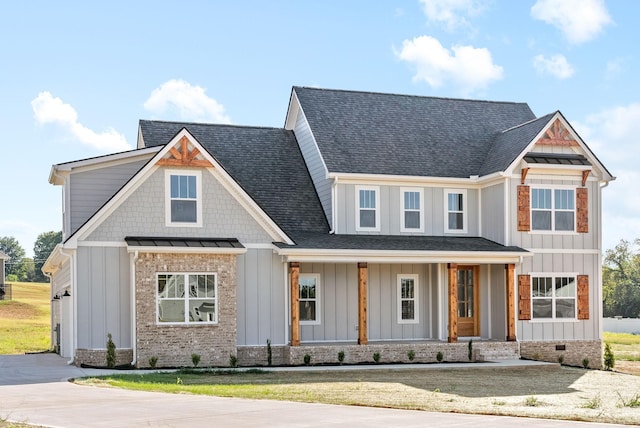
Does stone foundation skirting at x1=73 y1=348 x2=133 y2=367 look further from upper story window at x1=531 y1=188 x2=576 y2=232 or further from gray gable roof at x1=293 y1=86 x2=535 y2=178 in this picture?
upper story window at x1=531 y1=188 x2=576 y2=232

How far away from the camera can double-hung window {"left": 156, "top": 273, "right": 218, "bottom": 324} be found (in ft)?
80.8

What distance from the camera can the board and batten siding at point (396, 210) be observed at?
29.1 m

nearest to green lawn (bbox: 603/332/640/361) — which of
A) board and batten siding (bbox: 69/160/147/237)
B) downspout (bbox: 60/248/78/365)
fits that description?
board and batten siding (bbox: 69/160/147/237)

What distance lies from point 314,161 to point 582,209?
29.9 feet

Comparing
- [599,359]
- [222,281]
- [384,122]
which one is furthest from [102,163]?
[599,359]

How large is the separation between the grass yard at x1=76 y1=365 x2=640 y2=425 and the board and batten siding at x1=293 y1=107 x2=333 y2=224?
23.1 ft

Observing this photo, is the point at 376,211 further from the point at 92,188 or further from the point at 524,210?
the point at 92,188

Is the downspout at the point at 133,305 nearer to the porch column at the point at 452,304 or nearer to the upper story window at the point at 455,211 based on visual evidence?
the porch column at the point at 452,304

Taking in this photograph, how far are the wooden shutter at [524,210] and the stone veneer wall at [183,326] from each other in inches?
391

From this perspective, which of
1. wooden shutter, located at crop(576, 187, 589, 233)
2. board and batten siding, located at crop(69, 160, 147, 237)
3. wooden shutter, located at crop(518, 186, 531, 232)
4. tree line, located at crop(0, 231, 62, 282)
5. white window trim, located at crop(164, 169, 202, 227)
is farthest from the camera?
tree line, located at crop(0, 231, 62, 282)

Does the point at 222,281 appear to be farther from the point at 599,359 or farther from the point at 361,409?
the point at 599,359

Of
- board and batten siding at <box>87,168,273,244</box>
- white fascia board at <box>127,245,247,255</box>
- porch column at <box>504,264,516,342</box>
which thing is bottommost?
porch column at <box>504,264,516,342</box>

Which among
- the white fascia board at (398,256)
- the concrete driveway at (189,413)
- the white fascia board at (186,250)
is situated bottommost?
the concrete driveway at (189,413)

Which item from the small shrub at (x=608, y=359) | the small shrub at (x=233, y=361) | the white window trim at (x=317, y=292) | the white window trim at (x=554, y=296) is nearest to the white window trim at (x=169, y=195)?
the small shrub at (x=233, y=361)
